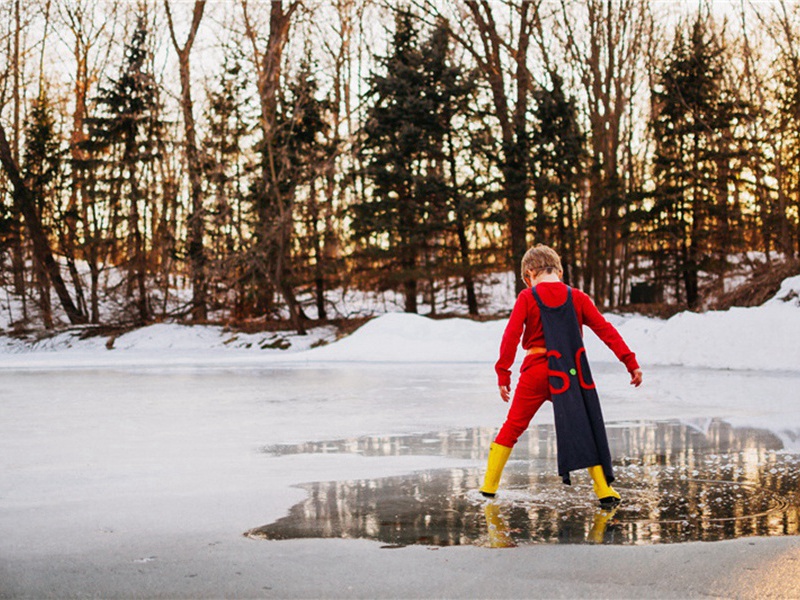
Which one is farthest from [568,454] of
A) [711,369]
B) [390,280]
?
[390,280]

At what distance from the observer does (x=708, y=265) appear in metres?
29.6

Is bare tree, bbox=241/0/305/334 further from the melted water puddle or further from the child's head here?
the child's head

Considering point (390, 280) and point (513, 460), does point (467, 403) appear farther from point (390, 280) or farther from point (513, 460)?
point (390, 280)

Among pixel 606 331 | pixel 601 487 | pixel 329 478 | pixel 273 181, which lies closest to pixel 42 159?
pixel 273 181

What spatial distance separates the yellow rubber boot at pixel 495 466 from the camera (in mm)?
5340

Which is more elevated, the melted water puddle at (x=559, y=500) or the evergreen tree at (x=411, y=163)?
the evergreen tree at (x=411, y=163)

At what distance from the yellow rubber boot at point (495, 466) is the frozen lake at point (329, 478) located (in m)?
0.10

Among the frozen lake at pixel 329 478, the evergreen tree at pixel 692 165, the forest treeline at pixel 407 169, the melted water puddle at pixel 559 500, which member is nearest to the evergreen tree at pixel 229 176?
the forest treeline at pixel 407 169

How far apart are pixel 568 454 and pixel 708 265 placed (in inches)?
1028

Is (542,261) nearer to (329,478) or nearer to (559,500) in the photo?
(559,500)

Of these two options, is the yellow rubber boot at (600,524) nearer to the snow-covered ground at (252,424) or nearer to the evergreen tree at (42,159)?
the snow-covered ground at (252,424)

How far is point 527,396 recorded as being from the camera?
5273 mm

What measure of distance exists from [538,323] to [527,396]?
41 cm

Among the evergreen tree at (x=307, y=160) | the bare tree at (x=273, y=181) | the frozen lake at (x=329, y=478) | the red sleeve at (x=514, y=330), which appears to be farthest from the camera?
the evergreen tree at (x=307, y=160)
